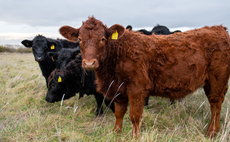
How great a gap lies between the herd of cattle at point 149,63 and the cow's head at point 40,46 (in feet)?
12.7

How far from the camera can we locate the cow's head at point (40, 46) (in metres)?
6.78

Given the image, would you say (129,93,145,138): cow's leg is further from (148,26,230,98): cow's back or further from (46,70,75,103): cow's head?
(46,70,75,103): cow's head

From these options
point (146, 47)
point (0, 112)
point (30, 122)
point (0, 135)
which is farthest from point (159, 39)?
point (0, 112)

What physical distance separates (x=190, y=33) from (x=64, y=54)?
3.73m


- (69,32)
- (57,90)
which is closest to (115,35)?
(69,32)

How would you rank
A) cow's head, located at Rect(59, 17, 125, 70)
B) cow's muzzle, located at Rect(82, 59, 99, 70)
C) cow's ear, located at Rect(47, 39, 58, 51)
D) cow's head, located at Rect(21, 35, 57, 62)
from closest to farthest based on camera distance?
1. cow's muzzle, located at Rect(82, 59, 99, 70)
2. cow's head, located at Rect(59, 17, 125, 70)
3. cow's head, located at Rect(21, 35, 57, 62)
4. cow's ear, located at Rect(47, 39, 58, 51)

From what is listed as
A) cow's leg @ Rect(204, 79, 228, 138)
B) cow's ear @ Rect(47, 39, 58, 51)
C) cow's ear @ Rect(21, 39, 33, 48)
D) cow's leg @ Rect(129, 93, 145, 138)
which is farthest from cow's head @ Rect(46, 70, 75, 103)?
cow's leg @ Rect(204, 79, 228, 138)

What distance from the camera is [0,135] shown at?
3004mm

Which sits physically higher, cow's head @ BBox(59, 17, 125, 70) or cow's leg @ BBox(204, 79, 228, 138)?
cow's head @ BBox(59, 17, 125, 70)

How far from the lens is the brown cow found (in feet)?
10.0

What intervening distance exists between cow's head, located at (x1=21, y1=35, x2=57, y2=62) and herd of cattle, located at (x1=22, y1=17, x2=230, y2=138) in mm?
3874

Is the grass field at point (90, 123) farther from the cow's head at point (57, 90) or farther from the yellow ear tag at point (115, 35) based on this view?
the yellow ear tag at point (115, 35)

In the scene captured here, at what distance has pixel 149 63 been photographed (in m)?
3.26

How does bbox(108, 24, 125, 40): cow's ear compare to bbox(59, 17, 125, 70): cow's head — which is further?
bbox(108, 24, 125, 40): cow's ear
